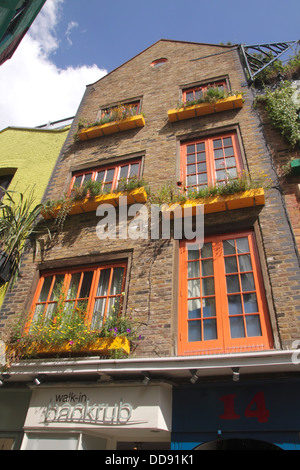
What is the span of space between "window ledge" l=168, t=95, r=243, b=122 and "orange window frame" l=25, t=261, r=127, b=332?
4.72 meters

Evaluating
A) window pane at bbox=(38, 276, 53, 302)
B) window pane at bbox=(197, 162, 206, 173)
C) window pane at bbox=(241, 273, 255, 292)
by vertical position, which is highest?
window pane at bbox=(197, 162, 206, 173)

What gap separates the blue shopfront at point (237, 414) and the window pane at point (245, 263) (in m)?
2.04

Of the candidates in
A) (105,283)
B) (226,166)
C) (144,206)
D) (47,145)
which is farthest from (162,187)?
(47,145)

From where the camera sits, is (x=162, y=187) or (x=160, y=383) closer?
(x=160, y=383)

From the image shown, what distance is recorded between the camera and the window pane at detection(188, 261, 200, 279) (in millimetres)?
6633

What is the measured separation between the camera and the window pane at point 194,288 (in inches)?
251

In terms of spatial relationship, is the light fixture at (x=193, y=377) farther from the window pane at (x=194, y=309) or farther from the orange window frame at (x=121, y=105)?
the orange window frame at (x=121, y=105)

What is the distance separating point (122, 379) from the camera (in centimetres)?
551

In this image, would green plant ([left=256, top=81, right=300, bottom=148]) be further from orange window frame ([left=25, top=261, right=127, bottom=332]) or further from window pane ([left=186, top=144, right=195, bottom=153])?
orange window frame ([left=25, top=261, right=127, bottom=332])

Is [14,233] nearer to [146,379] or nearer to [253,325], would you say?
[146,379]

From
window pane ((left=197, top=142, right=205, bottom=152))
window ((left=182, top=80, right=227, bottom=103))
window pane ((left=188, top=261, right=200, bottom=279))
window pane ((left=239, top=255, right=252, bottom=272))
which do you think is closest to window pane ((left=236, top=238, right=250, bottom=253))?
window pane ((left=239, top=255, right=252, bottom=272))

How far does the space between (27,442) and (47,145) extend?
29.8ft

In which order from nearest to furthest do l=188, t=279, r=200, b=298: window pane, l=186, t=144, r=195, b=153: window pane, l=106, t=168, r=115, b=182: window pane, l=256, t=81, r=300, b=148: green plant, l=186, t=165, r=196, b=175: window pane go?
l=188, t=279, r=200, b=298: window pane
l=256, t=81, r=300, b=148: green plant
l=186, t=165, r=196, b=175: window pane
l=186, t=144, r=195, b=153: window pane
l=106, t=168, r=115, b=182: window pane

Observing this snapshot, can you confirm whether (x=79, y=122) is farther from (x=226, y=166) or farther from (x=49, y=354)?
(x=49, y=354)
